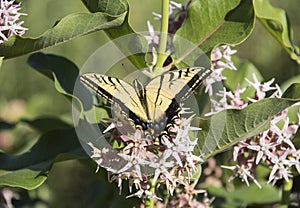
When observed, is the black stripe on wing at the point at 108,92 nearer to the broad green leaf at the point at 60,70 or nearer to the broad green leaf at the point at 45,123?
the broad green leaf at the point at 60,70

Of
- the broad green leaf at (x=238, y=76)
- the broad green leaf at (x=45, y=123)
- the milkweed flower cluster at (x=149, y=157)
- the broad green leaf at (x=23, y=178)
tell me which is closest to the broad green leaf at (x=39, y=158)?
the broad green leaf at (x=23, y=178)

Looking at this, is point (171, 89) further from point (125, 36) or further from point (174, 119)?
point (125, 36)

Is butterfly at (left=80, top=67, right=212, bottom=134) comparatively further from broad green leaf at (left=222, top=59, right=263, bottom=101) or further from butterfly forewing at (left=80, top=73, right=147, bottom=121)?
broad green leaf at (left=222, top=59, right=263, bottom=101)

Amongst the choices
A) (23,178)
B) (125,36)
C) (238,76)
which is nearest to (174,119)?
(125,36)

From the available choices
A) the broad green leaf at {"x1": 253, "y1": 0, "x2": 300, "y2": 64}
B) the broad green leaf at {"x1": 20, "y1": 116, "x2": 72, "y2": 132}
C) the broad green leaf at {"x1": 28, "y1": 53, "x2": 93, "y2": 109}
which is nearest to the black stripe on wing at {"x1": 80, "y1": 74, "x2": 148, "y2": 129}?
the broad green leaf at {"x1": 28, "y1": 53, "x2": 93, "y2": 109}

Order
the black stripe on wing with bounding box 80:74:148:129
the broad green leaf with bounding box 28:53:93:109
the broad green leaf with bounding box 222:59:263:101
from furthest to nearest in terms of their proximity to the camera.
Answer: the broad green leaf with bounding box 222:59:263:101 → the broad green leaf with bounding box 28:53:93:109 → the black stripe on wing with bounding box 80:74:148:129

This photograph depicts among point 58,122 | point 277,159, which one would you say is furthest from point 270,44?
point 277,159

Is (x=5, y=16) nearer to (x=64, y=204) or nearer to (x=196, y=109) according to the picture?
(x=196, y=109)
